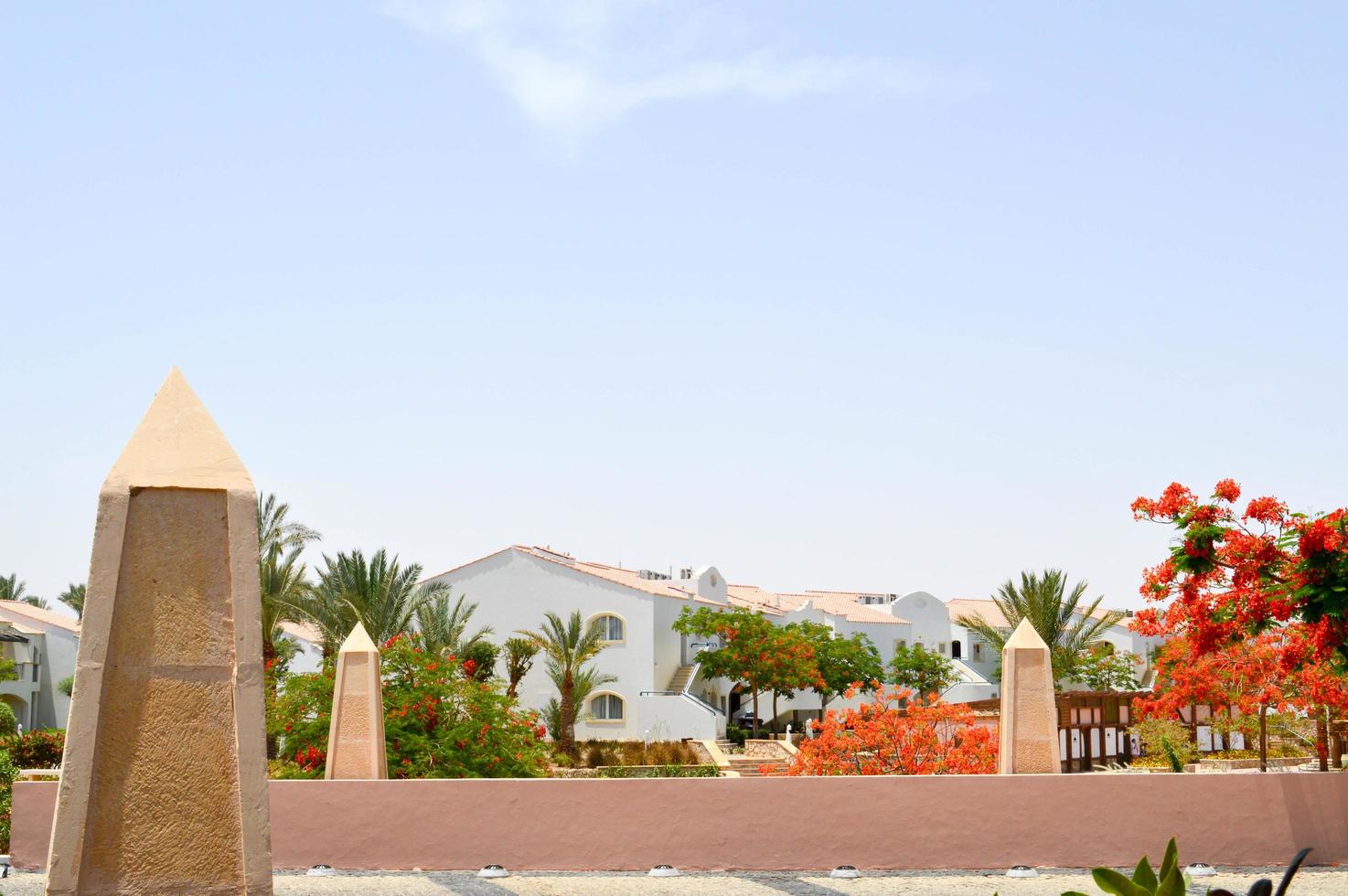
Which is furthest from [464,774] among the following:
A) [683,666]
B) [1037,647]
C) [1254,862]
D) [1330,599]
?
[683,666]

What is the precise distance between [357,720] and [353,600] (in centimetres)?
2218

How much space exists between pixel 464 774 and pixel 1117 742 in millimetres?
19295

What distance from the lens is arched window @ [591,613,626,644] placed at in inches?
1928

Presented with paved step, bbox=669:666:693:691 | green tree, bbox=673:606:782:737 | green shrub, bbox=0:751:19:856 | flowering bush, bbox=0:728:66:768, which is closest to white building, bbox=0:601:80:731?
flowering bush, bbox=0:728:66:768

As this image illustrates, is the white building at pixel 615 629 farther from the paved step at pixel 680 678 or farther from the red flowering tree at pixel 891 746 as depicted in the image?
the red flowering tree at pixel 891 746

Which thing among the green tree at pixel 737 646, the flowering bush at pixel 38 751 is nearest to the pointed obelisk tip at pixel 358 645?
the flowering bush at pixel 38 751

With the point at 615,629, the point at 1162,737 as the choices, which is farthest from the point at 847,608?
the point at 1162,737

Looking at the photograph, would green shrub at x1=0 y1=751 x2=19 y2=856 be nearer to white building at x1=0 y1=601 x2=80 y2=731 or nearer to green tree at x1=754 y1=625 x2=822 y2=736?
green tree at x1=754 y1=625 x2=822 y2=736

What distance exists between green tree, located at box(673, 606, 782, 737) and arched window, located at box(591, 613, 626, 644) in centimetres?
215

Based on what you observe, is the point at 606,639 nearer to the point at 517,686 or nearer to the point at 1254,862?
the point at 517,686

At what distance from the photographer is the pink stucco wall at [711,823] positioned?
1296cm

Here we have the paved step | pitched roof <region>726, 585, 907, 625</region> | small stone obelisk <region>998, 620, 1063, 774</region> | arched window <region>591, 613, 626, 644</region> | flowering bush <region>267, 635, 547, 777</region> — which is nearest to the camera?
small stone obelisk <region>998, 620, 1063, 774</region>

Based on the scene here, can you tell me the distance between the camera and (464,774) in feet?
61.5

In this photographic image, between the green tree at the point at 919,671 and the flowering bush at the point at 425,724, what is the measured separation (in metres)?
39.7
